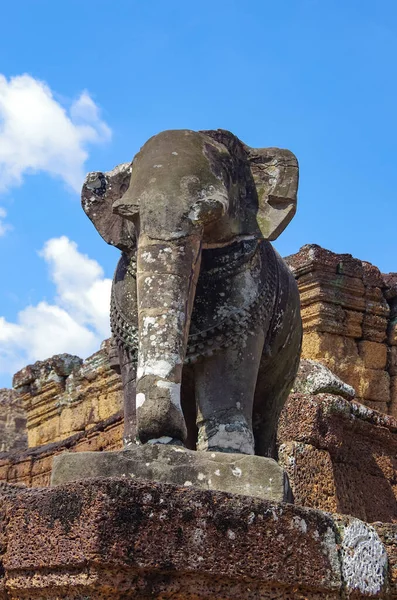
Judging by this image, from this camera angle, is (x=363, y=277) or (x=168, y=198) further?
(x=363, y=277)

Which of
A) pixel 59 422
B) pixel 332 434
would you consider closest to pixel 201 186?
pixel 332 434

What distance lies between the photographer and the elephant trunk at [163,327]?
3266 millimetres

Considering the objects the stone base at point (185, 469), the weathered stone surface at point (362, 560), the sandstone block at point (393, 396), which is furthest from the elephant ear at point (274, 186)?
the sandstone block at point (393, 396)

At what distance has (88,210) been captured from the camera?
162 inches

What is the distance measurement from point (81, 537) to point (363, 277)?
27.2 feet

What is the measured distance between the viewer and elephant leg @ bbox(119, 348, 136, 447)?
3941 millimetres

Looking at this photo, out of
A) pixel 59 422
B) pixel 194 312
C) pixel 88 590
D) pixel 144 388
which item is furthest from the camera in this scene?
pixel 59 422

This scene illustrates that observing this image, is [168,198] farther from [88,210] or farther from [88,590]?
[88,590]

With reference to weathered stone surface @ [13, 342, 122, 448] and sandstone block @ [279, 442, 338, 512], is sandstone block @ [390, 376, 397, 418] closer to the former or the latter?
weathered stone surface @ [13, 342, 122, 448]

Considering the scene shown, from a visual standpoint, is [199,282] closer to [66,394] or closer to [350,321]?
[350,321]

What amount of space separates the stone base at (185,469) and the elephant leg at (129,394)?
27.8 inches

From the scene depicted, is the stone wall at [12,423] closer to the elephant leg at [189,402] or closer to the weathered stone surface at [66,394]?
the weathered stone surface at [66,394]

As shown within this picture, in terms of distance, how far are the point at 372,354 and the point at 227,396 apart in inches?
278

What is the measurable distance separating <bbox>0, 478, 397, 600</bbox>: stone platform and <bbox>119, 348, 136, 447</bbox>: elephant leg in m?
1.01
